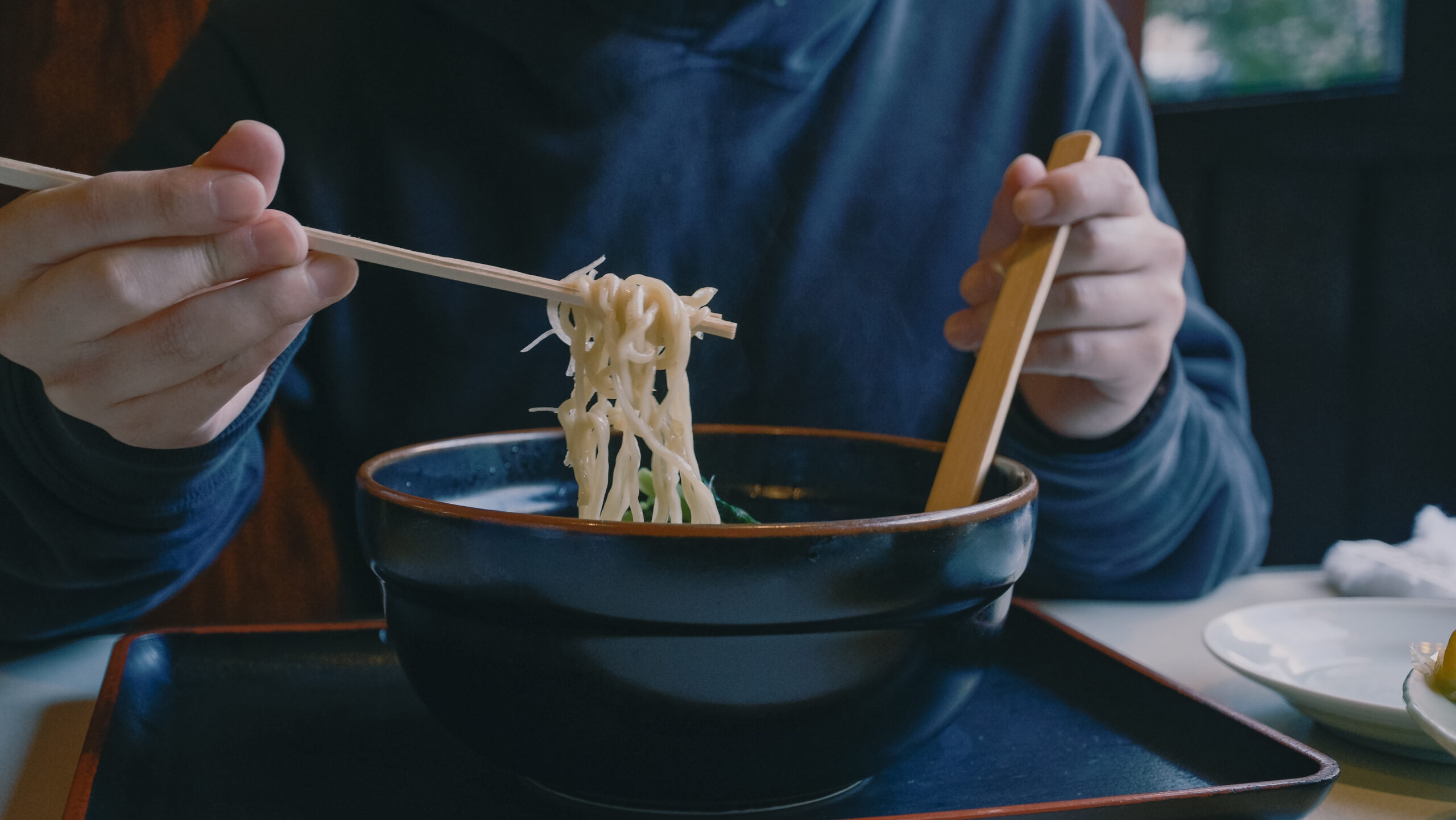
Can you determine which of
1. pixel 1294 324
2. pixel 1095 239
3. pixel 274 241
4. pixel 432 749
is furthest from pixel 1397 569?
pixel 1294 324

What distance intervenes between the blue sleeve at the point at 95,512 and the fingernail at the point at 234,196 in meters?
0.34

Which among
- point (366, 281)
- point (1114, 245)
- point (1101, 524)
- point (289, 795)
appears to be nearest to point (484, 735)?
point (289, 795)

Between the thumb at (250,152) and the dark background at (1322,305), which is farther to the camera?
Answer: the dark background at (1322,305)

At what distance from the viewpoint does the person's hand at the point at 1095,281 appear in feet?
2.75

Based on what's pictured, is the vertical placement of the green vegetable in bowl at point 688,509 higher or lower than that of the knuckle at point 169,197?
lower

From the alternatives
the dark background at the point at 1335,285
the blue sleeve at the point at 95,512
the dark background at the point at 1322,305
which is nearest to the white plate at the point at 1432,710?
the blue sleeve at the point at 95,512

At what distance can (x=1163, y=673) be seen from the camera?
812 millimetres

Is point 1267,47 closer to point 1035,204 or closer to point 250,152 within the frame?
point 1035,204

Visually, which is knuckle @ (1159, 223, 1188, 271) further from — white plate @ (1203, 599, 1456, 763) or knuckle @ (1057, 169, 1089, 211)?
white plate @ (1203, 599, 1456, 763)

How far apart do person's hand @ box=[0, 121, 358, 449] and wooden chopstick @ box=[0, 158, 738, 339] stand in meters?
0.01

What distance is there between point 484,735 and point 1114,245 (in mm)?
673

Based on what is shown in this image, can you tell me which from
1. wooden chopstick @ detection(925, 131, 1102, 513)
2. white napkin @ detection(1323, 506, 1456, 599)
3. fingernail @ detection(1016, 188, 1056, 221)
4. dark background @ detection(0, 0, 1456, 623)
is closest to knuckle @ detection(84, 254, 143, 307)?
wooden chopstick @ detection(925, 131, 1102, 513)

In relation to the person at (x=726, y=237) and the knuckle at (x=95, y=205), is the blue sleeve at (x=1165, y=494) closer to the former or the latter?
the person at (x=726, y=237)

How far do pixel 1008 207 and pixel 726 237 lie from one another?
1.41 feet
